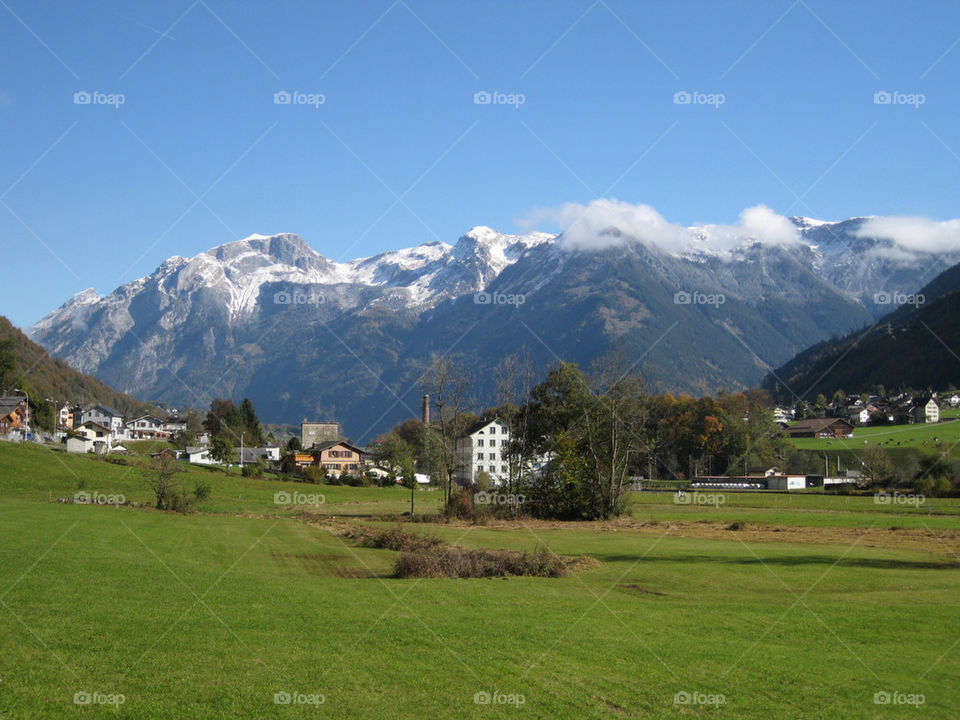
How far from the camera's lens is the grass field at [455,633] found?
12.9m

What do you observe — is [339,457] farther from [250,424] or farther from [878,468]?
[878,468]

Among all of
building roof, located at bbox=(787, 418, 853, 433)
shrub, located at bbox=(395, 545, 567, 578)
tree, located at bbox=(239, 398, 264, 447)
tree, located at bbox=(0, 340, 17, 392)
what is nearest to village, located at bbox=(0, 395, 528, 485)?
tree, located at bbox=(239, 398, 264, 447)

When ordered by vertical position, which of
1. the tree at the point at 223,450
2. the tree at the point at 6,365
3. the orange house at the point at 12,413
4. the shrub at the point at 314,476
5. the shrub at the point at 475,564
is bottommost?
the shrub at the point at 314,476

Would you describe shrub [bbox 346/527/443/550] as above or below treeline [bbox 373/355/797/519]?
below

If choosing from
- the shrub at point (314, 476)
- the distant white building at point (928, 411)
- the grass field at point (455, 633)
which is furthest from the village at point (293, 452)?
the distant white building at point (928, 411)

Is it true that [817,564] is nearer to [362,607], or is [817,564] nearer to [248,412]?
[362,607]

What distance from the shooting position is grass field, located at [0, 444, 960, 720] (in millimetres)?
12938

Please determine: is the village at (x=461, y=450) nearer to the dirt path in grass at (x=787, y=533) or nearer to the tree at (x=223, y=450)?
the tree at (x=223, y=450)

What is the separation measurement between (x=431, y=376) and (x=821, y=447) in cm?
11139

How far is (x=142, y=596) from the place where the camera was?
20.9 m

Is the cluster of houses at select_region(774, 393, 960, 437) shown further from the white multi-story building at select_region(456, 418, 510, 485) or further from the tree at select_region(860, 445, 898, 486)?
the white multi-story building at select_region(456, 418, 510, 485)

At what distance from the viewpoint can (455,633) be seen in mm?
17656

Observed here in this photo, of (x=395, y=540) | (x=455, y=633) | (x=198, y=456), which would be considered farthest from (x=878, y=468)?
(x=455, y=633)

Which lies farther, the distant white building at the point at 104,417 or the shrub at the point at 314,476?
the distant white building at the point at 104,417
